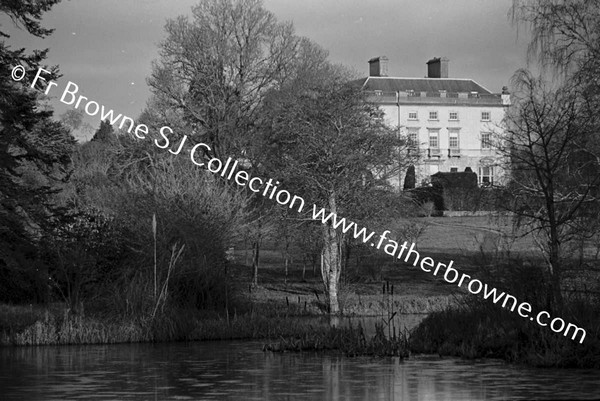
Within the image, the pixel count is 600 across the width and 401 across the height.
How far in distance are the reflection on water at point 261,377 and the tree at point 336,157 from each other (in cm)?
1413

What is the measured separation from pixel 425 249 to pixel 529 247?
18.4 ft

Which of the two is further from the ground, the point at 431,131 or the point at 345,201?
the point at 431,131

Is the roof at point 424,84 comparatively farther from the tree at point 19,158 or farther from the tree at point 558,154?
the tree at point 558,154

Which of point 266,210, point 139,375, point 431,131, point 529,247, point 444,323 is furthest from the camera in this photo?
point 431,131

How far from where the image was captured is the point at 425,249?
58250 millimetres

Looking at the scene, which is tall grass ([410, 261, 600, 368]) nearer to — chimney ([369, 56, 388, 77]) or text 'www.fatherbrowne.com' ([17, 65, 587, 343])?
text 'www.fatherbrowne.com' ([17, 65, 587, 343])

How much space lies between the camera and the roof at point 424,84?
325 feet

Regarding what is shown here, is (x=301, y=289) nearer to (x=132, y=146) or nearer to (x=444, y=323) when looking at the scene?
(x=132, y=146)

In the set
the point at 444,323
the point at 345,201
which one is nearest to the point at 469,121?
the point at 345,201

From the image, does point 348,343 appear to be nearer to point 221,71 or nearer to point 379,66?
point 221,71

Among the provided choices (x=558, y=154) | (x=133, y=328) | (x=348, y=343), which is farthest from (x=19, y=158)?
(x=558, y=154)

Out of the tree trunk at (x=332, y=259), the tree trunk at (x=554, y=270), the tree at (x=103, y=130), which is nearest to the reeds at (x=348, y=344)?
the tree trunk at (x=554, y=270)

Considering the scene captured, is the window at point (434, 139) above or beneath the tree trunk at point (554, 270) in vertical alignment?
above

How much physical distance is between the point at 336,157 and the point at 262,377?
19.2 m
